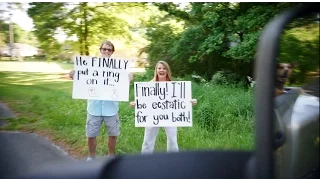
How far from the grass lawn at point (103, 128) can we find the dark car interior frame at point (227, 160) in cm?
290

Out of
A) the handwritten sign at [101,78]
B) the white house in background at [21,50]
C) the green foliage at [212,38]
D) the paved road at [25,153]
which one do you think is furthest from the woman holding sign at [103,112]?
the white house in background at [21,50]

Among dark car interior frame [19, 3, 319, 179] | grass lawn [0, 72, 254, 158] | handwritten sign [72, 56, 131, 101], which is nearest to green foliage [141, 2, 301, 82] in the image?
grass lawn [0, 72, 254, 158]

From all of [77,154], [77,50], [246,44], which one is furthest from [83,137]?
[246,44]

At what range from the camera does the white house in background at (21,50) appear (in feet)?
25.3

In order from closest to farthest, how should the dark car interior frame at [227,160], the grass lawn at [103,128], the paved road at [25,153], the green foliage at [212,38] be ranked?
1. the dark car interior frame at [227,160]
2. the paved road at [25,153]
3. the grass lawn at [103,128]
4. the green foliage at [212,38]

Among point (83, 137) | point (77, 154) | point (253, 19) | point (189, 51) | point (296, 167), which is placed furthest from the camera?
point (189, 51)

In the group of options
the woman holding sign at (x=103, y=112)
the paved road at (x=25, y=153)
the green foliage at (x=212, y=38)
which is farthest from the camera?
the green foliage at (x=212, y=38)

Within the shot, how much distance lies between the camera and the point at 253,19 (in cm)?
741

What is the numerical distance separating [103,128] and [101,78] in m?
2.09

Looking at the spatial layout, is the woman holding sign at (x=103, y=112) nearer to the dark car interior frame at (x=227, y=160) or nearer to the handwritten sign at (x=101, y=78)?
the handwritten sign at (x=101, y=78)

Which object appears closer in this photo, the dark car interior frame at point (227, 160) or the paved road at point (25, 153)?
the dark car interior frame at point (227, 160)

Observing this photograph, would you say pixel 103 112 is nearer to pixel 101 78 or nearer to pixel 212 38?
pixel 101 78

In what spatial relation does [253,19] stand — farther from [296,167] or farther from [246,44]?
[296,167]

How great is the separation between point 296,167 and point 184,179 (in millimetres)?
621
